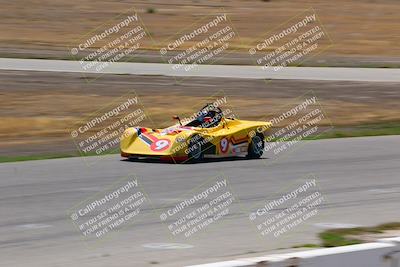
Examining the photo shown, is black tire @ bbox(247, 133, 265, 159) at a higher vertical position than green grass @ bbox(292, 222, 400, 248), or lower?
higher

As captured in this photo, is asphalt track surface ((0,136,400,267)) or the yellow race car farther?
the yellow race car

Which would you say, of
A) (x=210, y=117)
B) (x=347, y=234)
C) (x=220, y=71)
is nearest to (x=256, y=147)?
(x=210, y=117)

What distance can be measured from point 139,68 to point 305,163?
16744mm

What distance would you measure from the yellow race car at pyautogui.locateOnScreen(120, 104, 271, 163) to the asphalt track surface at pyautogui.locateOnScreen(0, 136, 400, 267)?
24 cm

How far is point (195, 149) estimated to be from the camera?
1783cm

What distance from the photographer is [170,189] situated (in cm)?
1478

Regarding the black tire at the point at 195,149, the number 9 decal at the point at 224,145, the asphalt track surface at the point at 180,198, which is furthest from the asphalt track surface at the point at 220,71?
the black tire at the point at 195,149

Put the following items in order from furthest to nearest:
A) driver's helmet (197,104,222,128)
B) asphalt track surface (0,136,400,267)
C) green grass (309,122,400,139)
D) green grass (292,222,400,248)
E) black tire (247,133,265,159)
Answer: green grass (309,122,400,139) < black tire (247,133,265,159) < driver's helmet (197,104,222,128) < green grass (292,222,400,248) < asphalt track surface (0,136,400,267)

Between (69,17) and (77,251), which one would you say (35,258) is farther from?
(69,17)

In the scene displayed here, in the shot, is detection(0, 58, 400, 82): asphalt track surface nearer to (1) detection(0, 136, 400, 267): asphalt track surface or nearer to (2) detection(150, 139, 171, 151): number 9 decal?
(1) detection(0, 136, 400, 267): asphalt track surface

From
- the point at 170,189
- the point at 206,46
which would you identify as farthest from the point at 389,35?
the point at 170,189

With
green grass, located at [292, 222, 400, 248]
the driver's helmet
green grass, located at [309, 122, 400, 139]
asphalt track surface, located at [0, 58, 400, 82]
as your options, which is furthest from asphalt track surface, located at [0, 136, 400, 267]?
asphalt track surface, located at [0, 58, 400, 82]

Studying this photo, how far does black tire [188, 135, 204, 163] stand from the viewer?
17750 mm

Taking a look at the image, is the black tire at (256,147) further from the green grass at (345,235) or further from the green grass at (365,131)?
the green grass at (345,235)
